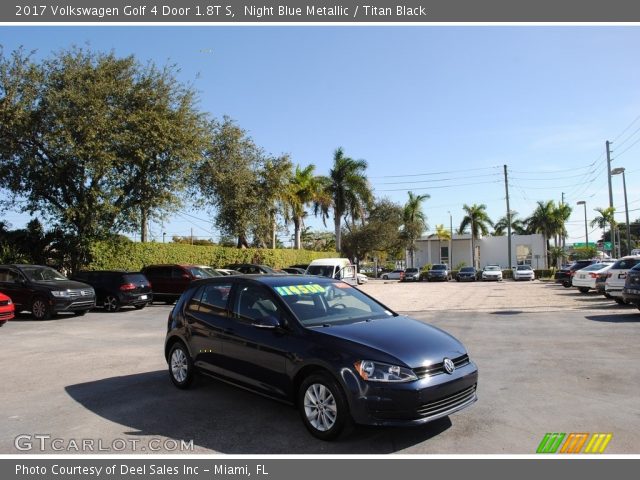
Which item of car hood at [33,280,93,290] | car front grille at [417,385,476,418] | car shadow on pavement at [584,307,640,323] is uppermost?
car hood at [33,280,93,290]

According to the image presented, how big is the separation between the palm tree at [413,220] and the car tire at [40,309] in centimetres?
5311

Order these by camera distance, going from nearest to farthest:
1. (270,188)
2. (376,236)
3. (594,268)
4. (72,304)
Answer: (72,304) → (594,268) → (270,188) → (376,236)

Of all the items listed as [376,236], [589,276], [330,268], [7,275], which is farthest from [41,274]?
[376,236]

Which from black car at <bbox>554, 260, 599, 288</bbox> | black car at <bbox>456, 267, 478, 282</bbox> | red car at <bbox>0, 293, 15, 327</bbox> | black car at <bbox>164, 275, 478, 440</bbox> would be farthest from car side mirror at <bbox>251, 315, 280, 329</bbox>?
black car at <bbox>456, 267, 478, 282</bbox>

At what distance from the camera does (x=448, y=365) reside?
5.09 metres

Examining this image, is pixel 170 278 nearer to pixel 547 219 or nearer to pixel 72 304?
pixel 72 304

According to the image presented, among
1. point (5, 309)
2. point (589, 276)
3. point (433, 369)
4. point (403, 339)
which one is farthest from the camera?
point (589, 276)

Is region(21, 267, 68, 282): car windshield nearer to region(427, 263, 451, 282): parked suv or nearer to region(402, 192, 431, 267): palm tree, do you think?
region(427, 263, 451, 282): parked suv

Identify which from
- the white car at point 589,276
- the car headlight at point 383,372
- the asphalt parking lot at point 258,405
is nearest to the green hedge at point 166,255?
the asphalt parking lot at point 258,405

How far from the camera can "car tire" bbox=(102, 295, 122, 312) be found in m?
17.9

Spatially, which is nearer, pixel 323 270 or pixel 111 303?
pixel 111 303

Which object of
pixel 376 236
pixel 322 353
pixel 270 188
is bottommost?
pixel 322 353

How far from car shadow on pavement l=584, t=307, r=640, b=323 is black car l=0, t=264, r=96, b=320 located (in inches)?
600

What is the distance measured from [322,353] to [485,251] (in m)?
69.0
